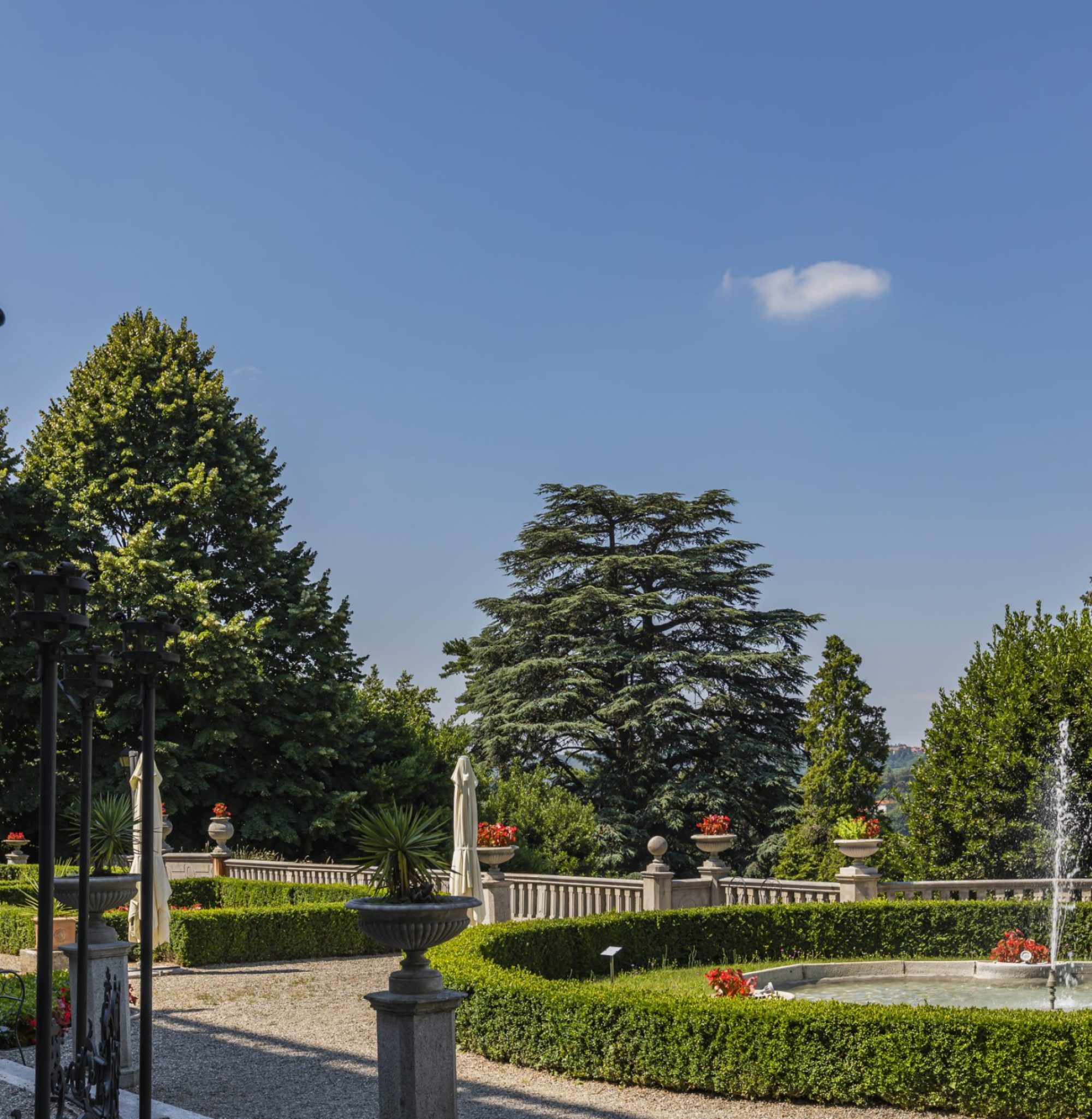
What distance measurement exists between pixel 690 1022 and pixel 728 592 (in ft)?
89.3

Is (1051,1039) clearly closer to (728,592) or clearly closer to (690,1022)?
(690,1022)

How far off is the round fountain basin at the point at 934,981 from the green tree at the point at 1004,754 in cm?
694

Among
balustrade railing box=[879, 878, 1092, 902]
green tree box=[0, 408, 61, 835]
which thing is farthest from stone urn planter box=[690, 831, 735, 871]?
green tree box=[0, 408, 61, 835]

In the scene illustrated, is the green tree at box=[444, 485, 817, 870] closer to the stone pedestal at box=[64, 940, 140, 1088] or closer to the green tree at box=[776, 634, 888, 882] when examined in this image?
the green tree at box=[776, 634, 888, 882]

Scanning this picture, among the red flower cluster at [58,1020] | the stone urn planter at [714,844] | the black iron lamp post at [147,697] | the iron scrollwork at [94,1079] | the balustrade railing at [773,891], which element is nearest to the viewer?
the iron scrollwork at [94,1079]

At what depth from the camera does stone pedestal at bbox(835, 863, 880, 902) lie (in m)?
17.2

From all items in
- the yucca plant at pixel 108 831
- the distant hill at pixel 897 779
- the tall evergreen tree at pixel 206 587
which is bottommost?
the distant hill at pixel 897 779

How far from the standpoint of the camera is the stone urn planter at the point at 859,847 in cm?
1720

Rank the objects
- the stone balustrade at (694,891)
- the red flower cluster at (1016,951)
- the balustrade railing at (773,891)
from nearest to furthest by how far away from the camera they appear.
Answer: the red flower cluster at (1016,951) → the stone balustrade at (694,891) → the balustrade railing at (773,891)

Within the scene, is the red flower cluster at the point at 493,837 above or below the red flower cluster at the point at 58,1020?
above

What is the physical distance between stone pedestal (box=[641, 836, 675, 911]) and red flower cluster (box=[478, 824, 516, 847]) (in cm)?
208

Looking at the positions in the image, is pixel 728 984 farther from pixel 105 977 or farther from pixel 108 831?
pixel 108 831

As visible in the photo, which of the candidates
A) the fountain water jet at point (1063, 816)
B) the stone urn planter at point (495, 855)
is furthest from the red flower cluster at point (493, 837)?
the fountain water jet at point (1063, 816)

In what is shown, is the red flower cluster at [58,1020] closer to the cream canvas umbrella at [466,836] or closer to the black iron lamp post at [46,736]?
the black iron lamp post at [46,736]
